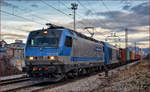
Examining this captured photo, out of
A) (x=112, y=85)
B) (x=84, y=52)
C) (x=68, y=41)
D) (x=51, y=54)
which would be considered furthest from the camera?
(x=84, y=52)

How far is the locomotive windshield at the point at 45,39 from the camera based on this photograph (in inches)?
552

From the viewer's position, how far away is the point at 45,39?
46.7 feet

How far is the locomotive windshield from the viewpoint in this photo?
14.0m

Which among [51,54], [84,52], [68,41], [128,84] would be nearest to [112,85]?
[128,84]

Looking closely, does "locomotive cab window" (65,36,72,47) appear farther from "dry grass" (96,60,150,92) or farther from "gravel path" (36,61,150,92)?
"dry grass" (96,60,150,92)

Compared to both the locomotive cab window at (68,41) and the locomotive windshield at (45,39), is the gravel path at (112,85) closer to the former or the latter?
the locomotive cab window at (68,41)

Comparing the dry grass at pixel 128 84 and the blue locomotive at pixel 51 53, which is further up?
the blue locomotive at pixel 51 53

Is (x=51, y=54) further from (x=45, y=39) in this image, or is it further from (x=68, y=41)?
(x=68, y=41)

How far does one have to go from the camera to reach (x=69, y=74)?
15.5 metres

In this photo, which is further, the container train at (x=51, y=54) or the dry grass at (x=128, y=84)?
the container train at (x=51, y=54)

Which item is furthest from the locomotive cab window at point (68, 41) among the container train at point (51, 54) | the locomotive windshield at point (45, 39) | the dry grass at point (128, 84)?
the dry grass at point (128, 84)

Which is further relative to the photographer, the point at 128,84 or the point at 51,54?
the point at 51,54

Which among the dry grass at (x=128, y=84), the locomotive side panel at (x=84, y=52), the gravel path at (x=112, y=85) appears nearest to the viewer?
the dry grass at (x=128, y=84)

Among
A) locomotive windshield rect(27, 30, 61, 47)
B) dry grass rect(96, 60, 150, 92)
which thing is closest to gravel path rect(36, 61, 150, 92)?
dry grass rect(96, 60, 150, 92)
